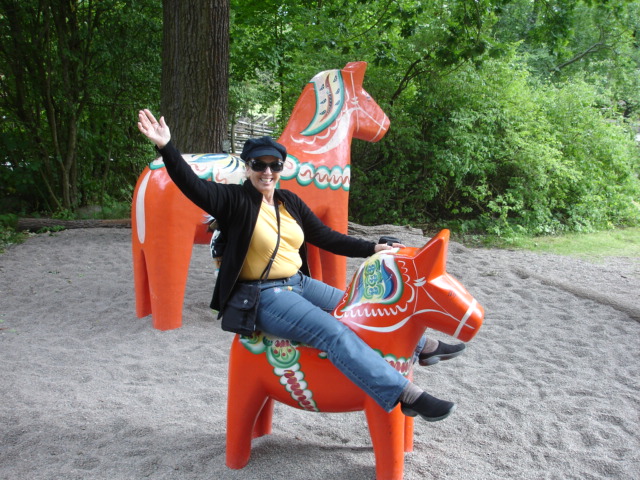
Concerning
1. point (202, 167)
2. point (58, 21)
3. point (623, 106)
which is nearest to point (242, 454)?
point (202, 167)

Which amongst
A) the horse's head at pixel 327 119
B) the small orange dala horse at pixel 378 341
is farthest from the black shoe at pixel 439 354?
the horse's head at pixel 327 119

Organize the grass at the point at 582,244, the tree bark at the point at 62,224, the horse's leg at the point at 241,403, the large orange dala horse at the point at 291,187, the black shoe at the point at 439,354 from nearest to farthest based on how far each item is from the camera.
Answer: the horse's leg at the point at 241,403 → the black shoe at the point at 439,354 → the large orange dala horse at the point at 291,187 → the grass at the point at 582,244 → the tree bark at the point at 62,224

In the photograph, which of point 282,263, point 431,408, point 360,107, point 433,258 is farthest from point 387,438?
point 360,107

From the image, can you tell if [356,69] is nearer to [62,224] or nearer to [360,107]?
[360,107]

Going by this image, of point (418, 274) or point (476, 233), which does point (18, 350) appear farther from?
point (476, 233)

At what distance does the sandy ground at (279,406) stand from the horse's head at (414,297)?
783mm

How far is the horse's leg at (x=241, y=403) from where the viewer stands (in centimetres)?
235

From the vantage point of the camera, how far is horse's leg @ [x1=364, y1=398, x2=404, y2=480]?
2.16 meters

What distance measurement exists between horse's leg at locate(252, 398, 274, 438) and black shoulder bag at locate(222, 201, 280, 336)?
2.13ft

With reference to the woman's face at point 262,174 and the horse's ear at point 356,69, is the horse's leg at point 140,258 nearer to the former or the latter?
the horse's ear at point 356,69

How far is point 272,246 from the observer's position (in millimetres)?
2404

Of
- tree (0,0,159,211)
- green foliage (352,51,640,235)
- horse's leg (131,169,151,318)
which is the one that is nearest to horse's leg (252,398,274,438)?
horse's leg (131,169,151,318)

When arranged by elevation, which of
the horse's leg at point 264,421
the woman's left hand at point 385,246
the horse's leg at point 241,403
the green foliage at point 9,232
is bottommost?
the green foliage at point 9,232

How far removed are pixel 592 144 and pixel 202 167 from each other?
26.4 feet
